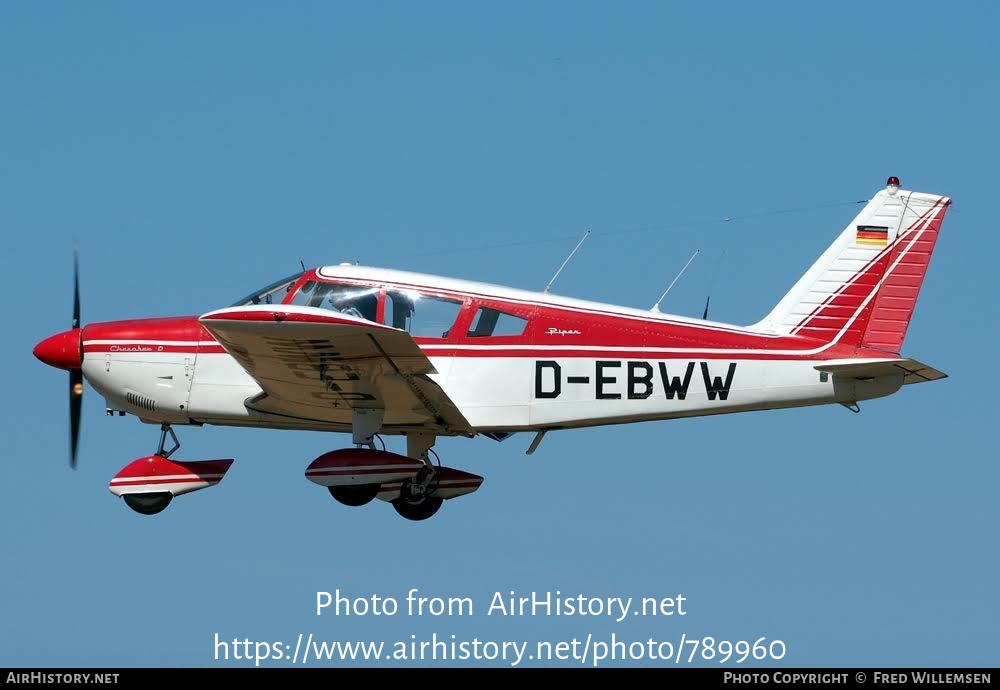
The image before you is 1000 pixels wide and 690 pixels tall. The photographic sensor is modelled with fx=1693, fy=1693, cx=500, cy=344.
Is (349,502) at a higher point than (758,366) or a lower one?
lower

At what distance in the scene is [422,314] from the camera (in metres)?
16.5

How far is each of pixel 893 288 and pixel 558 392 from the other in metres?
3.50

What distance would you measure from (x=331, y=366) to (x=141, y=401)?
245 centimetres

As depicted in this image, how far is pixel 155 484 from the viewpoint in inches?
661

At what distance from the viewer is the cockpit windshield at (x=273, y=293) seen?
55.3 ft

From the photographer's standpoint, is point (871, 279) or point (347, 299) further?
point (871, 279)

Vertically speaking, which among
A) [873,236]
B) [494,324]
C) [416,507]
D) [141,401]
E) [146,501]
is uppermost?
[873,236]

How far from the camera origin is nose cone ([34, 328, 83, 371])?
671 inches

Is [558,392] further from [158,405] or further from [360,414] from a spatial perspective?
[158,405]

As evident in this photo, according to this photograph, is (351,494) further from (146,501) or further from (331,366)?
(146,501)

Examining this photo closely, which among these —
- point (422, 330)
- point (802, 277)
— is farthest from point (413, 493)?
point (802, 277)

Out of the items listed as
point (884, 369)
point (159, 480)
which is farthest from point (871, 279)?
point (159, 480)

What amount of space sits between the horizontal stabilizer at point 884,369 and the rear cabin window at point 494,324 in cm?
294
